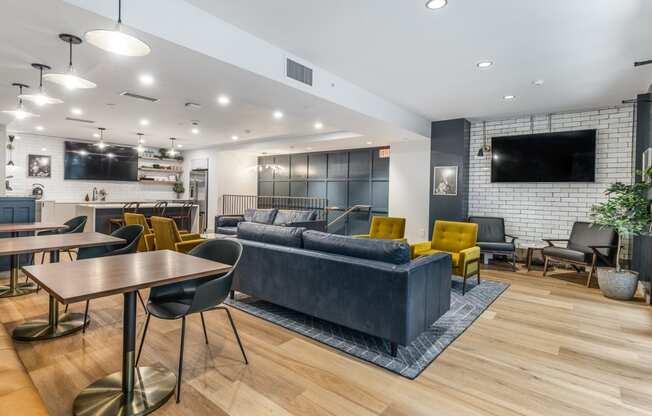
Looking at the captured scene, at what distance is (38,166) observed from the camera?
8492 millimetres

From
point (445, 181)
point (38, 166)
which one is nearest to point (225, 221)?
point (445, 181)

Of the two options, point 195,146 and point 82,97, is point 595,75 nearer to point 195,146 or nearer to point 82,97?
point 82,97

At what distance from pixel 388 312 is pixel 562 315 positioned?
2.42m

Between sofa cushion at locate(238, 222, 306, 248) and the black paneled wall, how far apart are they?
188 inches

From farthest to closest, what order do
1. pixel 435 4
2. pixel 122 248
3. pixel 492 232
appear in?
pixel 492 232
pixel 122 248
pixel 435 4

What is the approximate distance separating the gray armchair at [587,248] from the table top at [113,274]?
514 cm

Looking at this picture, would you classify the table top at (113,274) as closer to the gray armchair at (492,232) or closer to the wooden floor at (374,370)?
the wooden floor at (374,370)

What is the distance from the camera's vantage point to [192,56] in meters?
2.92

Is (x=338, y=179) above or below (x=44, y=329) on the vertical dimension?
above

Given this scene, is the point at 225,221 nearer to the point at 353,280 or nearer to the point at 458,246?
the point at 458,246

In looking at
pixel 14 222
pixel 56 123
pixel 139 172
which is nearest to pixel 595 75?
pixel 14 222

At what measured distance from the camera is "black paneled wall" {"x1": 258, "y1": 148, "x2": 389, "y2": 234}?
8211mm

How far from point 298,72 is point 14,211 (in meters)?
4.55

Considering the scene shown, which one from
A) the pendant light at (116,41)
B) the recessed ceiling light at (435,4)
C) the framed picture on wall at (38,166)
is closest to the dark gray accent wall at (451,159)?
the recessed ceiling light at (435,4)
